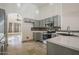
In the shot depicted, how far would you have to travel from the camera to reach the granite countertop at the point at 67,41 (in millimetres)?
1730

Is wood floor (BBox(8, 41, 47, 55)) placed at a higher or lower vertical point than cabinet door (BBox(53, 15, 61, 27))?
lower

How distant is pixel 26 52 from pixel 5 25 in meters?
0.50

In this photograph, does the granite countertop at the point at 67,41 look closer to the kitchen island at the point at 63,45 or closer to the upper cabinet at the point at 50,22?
the kitchen island at the point at 63,45

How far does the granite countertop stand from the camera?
68.1 inches

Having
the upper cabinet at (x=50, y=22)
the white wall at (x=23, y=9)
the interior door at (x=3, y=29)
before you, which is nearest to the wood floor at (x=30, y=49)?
the interior door at (x=3, y=29)

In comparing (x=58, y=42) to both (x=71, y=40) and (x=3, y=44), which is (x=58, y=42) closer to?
(x=71, y=40)

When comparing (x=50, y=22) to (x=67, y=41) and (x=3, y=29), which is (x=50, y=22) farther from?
(x=3, y=29)

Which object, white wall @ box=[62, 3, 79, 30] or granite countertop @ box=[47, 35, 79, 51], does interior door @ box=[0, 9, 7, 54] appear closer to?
granite countertop @ box=[47, 35, 79, 51]

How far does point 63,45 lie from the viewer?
176 centimetres

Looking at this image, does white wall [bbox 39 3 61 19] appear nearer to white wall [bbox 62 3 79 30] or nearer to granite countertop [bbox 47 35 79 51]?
white wall [bbox 62 3 79 30]

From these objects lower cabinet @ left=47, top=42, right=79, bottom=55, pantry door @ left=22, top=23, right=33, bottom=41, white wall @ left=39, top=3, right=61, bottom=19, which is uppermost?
white wall @ left=39, top=3, right=61, bottom=19

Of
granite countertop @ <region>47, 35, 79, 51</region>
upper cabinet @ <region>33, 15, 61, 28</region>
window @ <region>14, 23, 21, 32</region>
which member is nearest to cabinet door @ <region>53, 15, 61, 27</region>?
upper cabinet @ <region>33, 15, 61, 28</region>

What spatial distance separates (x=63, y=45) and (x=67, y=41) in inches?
3.3

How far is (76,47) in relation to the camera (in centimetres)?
171
